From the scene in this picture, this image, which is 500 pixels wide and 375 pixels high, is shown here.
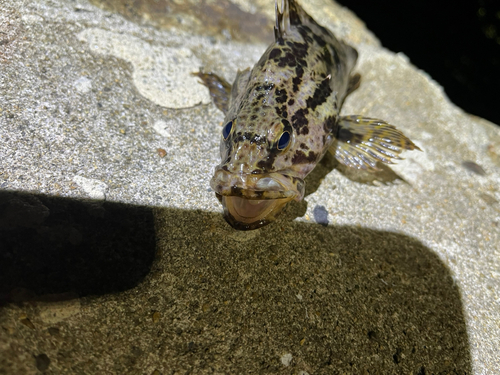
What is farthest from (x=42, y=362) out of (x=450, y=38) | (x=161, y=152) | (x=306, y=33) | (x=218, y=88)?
(x=450, y=38)

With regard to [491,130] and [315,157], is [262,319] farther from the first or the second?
[491,130]

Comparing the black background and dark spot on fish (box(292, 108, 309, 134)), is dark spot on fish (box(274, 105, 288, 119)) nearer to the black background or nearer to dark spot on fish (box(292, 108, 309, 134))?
dark spot on fish (box(292, 108, 309, 134))

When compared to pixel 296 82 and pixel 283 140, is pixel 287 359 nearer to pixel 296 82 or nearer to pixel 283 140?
pixel 283 140

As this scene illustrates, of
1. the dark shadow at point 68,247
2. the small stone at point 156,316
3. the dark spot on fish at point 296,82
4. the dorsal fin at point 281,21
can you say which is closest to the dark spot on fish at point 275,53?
the dorsal fin at point 281,21

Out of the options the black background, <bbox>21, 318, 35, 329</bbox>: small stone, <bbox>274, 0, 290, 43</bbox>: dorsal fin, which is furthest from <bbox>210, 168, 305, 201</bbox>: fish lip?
the black background

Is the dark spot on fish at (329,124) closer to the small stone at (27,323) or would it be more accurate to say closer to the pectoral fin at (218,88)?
the pectoral fin at (218,88)

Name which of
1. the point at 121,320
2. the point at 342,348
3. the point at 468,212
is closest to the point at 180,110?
the point at 121,320
